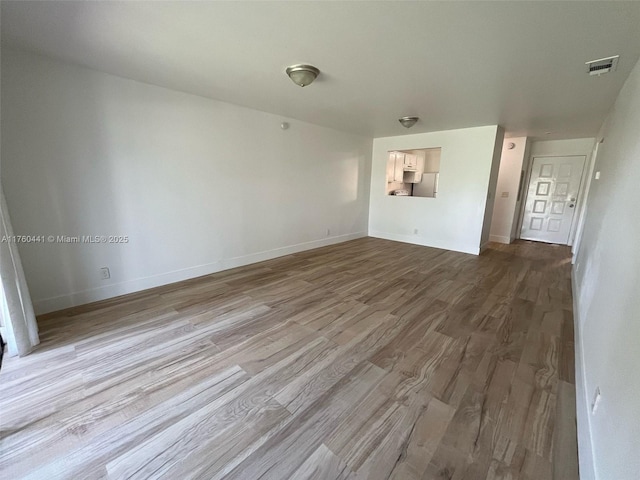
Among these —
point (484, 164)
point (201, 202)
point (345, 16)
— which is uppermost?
point (345, 16)

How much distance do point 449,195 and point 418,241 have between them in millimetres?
1139

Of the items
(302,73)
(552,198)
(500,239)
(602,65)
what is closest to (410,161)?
(500,239)

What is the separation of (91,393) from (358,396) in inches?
66.1

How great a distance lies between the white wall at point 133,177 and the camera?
2.36 meters

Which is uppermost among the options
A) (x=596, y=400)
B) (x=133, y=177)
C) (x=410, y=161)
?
(x=410, y=161)

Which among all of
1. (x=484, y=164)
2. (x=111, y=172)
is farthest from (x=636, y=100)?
(x=111, y=172)

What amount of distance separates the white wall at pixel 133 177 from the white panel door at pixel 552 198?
5.48 meters

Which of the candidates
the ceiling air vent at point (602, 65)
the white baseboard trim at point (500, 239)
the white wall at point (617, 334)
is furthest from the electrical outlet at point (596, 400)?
the white baseboard trim at point (500, 239)

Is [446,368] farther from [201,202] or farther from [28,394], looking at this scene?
[201,202]

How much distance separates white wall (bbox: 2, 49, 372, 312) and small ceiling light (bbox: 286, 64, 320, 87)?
154 centimetres

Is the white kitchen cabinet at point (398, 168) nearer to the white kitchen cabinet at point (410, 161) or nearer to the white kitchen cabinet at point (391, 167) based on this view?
the white kitchen cabinet at point (391, 167)

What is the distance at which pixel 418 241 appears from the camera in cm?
575

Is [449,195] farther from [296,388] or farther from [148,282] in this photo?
[148,282]

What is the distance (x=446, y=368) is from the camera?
1922mm
